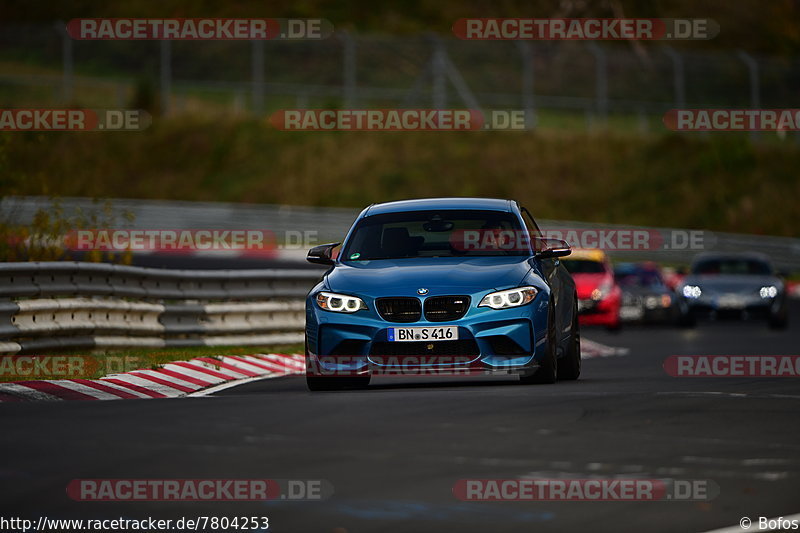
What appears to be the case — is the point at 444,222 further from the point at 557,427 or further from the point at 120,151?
the point at 120,151

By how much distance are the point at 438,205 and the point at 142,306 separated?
4.79 meters

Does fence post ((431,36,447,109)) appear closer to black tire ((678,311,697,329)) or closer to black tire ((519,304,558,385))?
black tire ((678,311,697,329))

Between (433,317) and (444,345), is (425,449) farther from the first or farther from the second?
(433,317)

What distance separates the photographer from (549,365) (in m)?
13.3

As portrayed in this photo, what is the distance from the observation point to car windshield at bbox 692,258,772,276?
29.9 m

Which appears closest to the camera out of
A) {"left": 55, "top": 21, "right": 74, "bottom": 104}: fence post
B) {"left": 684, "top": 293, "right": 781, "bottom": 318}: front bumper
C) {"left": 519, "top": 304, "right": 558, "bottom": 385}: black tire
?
{"left": 519, "top": 304, "right": 558, "bottom": 385}: black tire

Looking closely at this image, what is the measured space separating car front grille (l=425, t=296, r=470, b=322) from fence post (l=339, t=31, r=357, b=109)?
113 ft

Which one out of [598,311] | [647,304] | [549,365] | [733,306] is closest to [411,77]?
[647,304]

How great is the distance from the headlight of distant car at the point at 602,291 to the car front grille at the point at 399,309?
1578 cm

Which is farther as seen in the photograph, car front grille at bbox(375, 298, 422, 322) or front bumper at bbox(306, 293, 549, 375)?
car front grille at bbox(375, 298, 422, 322)

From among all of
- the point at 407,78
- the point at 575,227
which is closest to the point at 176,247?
the point at 575,227

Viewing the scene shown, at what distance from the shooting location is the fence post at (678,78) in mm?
48656

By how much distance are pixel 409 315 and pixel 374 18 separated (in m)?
76.0

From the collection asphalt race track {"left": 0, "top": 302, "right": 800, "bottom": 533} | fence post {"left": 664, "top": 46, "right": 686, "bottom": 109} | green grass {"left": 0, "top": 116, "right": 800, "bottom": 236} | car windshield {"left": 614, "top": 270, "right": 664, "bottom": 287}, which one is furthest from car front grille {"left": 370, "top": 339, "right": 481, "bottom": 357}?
green grass {"left": 0, "top": 116, "right": 800, "bottom": 236}
